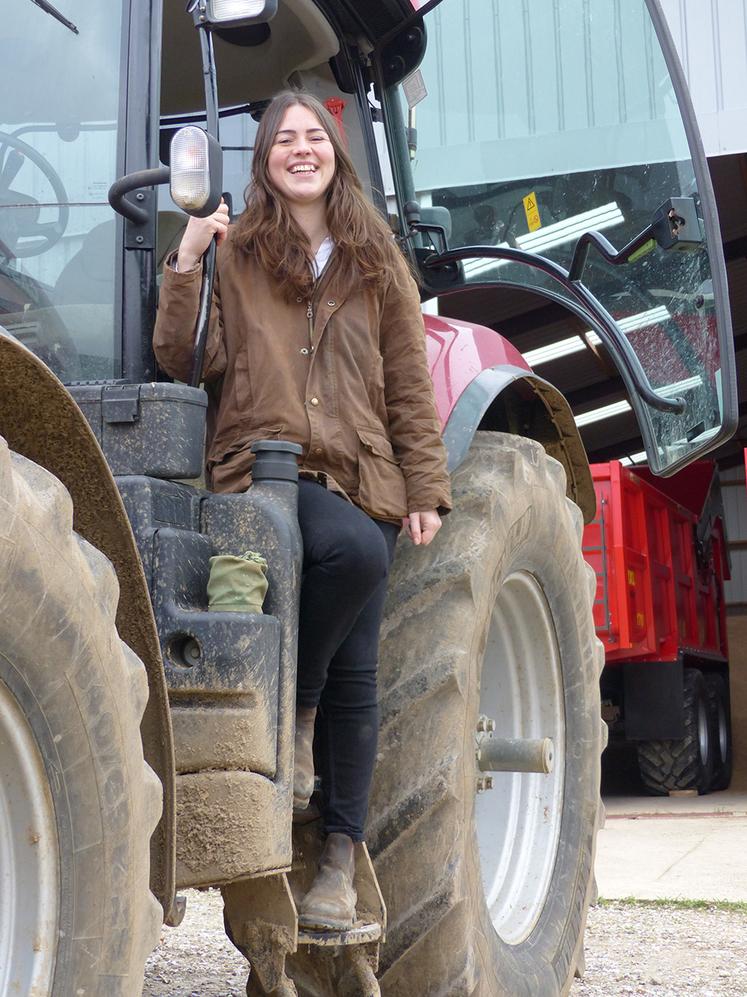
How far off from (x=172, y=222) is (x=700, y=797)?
9276 mm

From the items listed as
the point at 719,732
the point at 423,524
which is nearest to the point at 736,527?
the point at 719,732

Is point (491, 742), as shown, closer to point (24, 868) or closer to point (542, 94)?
point (24, 868)

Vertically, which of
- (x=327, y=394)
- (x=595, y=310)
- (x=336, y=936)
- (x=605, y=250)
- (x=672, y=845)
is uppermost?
(x=605, y=250)

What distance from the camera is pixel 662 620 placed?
33.4 ft

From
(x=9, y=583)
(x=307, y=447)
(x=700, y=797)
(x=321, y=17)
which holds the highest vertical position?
(x=321, y=17)

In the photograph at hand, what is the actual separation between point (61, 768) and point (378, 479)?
99 centimetres

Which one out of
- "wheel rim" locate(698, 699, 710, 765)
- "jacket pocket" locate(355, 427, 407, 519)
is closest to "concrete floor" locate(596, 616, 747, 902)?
"wheel rim" locate(698, 699, 710, 765)

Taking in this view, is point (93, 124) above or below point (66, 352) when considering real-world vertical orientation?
above

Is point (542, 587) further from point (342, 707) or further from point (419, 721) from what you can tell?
point (342, 707)

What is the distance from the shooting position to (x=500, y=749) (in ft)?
9.59

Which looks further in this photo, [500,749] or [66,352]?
[500,749]

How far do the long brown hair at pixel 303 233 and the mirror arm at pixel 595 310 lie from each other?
2.70ft

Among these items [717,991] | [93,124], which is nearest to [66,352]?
Result: [93,124]

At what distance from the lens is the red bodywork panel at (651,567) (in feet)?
29.9
